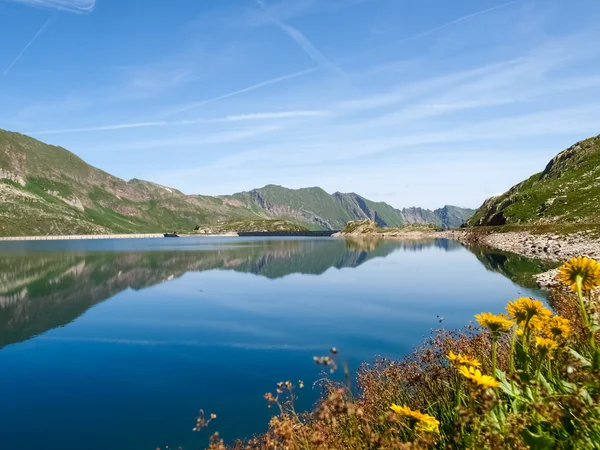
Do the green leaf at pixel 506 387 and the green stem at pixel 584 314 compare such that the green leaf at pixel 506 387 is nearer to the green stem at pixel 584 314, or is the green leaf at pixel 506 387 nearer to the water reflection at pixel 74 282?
the green stem at pixel 584 314

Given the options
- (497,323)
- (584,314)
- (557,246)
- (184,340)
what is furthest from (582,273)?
(557,246)

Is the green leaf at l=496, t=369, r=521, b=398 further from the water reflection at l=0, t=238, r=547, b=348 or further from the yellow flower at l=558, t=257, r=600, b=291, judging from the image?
the water reflection at l=0, t=238, r=547, b=348

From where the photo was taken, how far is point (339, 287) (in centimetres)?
6188

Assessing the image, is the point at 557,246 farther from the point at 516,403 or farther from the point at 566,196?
the point at 516,403

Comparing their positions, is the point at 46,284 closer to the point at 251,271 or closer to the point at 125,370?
the point at 251,271

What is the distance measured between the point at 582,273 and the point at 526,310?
35.9 inches

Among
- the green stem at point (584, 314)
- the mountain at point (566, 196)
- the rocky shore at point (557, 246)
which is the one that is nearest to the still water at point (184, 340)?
the rocky shore at point (557, 246)

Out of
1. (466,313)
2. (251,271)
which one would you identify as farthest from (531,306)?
(251,271)

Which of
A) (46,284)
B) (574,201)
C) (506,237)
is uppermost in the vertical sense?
(574,201)

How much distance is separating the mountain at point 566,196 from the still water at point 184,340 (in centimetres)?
7224

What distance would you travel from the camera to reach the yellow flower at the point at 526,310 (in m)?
5.91

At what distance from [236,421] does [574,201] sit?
14688cm

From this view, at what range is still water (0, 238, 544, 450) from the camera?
19312 mm

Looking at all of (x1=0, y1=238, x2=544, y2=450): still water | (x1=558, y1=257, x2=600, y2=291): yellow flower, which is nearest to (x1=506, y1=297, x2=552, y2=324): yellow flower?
(x1=558, y1=257, x2=600, y2=291): yellow flower
